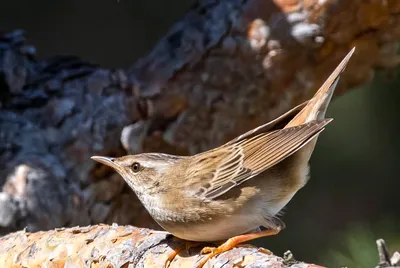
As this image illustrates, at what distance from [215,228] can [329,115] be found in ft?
8.68

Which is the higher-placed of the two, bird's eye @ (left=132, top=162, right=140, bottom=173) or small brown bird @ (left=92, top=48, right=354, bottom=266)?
bird's eye @ (left=132, top=162, right=140, bottom=173)

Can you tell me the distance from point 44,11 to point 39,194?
2399 mm

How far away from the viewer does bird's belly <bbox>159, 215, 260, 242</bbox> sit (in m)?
2.34

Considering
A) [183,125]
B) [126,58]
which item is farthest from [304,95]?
[126,58]

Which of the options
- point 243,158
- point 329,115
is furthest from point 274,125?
point 329,115

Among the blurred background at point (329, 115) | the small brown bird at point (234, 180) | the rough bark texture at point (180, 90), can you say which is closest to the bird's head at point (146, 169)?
the small brown bird at point (234, 180)

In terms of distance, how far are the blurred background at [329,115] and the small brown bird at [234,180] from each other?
1828 mm

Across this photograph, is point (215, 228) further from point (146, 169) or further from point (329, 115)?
point (329, 115)

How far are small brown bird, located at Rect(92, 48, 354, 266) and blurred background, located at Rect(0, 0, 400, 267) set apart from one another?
1828mm

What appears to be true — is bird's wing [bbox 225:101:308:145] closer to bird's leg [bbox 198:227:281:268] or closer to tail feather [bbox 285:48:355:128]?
tail feather [bbox 285:48:355:128]

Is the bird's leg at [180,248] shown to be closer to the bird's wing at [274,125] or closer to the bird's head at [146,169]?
the bird's head at [146,169]

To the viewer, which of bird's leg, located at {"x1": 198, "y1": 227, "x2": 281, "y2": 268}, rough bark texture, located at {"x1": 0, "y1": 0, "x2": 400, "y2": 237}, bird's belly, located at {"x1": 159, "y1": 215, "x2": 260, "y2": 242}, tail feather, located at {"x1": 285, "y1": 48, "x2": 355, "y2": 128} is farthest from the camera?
rough bark texture, located at {"x1": 0, "y1": 0, "x2": 400, "y2": 237}

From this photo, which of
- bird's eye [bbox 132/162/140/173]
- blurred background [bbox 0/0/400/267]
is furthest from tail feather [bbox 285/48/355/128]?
blurred background [bbox 0/0/400/267]

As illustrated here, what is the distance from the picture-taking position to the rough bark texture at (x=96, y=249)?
7.25 ft
